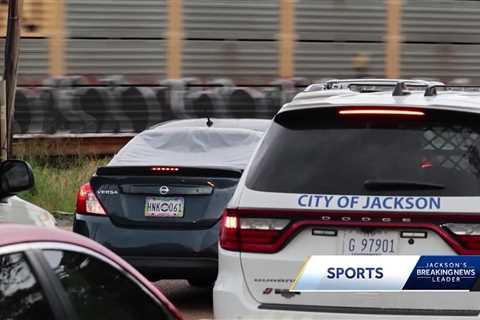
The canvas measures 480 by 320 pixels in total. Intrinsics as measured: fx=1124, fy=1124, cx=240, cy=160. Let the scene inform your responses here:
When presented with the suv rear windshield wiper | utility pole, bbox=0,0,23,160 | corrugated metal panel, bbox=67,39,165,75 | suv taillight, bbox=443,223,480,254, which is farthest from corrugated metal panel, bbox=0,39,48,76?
suv taillight, bbox=443,223,480,254

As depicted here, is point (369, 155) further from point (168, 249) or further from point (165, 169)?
point (165, 169)

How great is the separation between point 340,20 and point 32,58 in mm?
5723

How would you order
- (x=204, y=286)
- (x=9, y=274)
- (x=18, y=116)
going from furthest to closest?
(x=18, y=116)
(x=204, y=286)
(x=9, y=274)

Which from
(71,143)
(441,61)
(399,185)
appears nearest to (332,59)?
(441,61)

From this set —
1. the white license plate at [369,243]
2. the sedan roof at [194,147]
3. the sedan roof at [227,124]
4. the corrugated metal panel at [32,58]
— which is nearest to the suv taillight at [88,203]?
the sedan roof at [194,147]

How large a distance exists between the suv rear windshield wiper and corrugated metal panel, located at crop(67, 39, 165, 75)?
1458cm

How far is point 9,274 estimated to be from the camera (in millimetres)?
3350

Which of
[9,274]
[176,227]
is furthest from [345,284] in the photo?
[176,227]

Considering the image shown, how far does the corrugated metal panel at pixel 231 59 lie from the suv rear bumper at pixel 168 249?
1160 cm

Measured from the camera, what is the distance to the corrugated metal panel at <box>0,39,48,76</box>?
19375 millimetres

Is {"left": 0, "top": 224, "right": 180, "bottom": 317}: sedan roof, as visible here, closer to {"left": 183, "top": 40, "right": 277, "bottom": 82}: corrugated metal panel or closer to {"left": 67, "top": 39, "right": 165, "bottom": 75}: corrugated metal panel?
{"left": 67, "top": 39, "right": 165, "bottom": 75}: corrugated metal panel

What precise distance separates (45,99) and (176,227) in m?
11.1

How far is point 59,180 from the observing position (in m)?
15.8

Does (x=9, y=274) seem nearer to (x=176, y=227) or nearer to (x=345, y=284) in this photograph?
(x=345, y=284)
